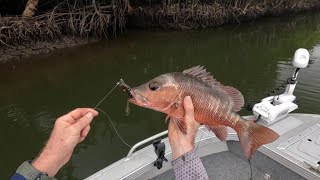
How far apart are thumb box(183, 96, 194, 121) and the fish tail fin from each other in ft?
1.32

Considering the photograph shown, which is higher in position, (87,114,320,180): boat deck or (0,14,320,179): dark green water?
(87,114,320,180): boat deck

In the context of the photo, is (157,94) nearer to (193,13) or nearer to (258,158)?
(258,158)

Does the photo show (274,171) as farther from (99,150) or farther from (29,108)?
(29,108)

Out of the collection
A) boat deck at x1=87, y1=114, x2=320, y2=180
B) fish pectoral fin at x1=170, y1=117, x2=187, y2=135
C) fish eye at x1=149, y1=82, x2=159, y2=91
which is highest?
fish eye at x1=149, y1=82, x2=159, y2=91

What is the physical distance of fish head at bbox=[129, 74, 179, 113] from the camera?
6.48ft

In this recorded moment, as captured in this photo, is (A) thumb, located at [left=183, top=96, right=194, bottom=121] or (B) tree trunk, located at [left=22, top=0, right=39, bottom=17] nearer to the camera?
(A) thumb, located at [left=183, top=96, right=194, bottom=121]

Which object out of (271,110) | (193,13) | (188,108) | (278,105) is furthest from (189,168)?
(193,13)

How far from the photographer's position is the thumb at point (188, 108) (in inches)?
79.2

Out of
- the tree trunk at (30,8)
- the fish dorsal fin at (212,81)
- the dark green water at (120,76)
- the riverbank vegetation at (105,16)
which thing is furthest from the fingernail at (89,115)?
the tree trunk at (30,8)

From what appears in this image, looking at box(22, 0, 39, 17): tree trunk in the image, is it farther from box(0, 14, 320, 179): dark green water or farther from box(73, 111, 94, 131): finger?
box(73, 111, 94, 131): finger

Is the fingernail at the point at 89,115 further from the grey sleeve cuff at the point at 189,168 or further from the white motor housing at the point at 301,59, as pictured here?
the white motor housing at the point at 301,59

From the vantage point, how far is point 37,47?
39.9 feet

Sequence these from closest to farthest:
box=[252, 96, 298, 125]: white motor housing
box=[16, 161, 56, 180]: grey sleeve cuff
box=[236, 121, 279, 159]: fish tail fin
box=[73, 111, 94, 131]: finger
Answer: box=[16, 161, 56, 180]: grey sleeve cuff → box=[73, 111, 94, 131]: finger → box=[236, 121, 279, 159]: fish tail fin → box=[252, 96, 298, 125]: white motor housing

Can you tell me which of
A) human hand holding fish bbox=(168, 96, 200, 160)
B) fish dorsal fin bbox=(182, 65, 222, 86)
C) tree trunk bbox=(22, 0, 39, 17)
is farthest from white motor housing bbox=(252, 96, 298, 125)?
tree trunk bbox=(22, 0, 39, 17)
